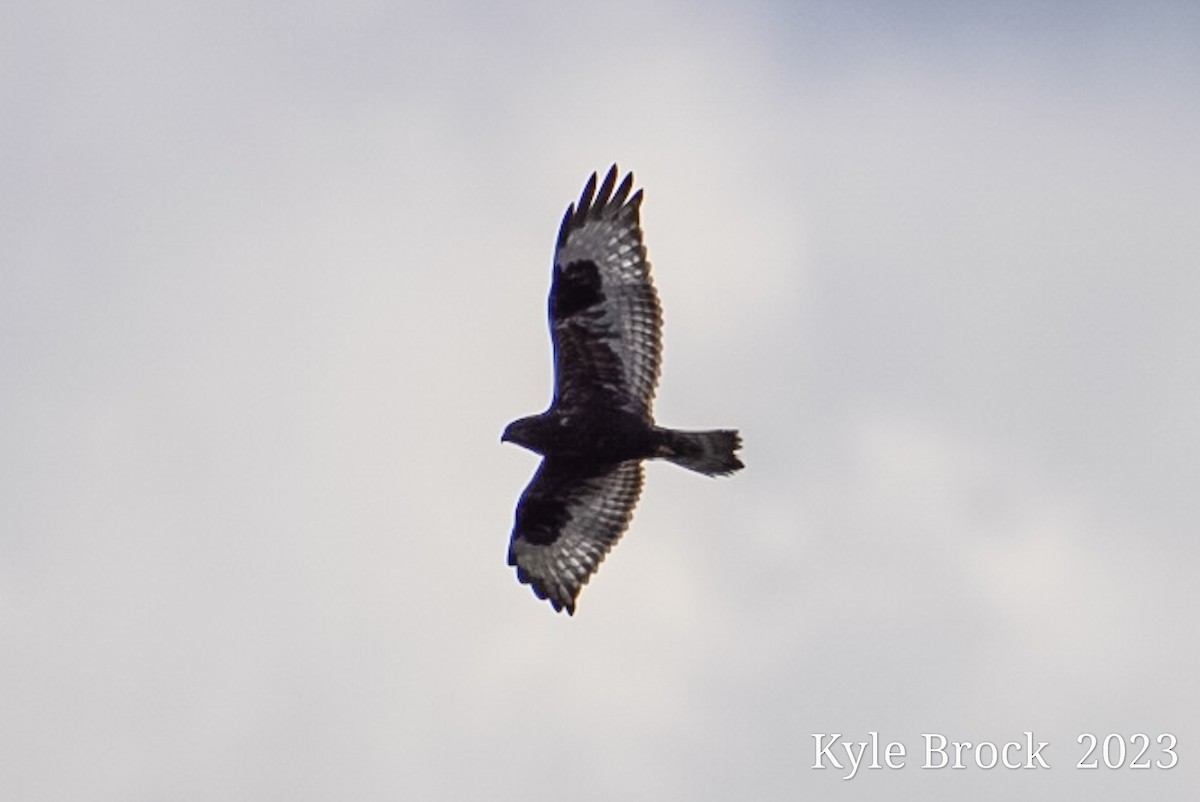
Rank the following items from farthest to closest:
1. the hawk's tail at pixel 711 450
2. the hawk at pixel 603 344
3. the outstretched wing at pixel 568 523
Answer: the outstretched wing at pixel 568 523, the hawk at pixel 603 344, the hawk's tail at pixel 711 450

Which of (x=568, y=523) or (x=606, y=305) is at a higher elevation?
(x=606, y=305)

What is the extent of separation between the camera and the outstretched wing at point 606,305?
774 inches

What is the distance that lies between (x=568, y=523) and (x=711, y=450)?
217cm

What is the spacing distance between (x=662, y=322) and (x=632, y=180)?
45.3 inches

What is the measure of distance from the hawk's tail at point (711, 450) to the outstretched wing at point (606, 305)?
661mm

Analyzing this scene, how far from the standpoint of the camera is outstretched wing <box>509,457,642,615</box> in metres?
20.6

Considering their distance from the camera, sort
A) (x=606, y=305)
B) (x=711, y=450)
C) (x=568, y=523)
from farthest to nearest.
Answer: (x=568, y=523) → (x=606, y=305) → (x=711, y=450)

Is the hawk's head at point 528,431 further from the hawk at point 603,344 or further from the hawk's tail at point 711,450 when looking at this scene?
the hawk's tail at point 711,450

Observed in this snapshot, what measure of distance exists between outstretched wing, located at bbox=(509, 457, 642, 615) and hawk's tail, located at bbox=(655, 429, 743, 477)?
1.37m

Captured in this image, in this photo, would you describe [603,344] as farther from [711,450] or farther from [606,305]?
[711,450]

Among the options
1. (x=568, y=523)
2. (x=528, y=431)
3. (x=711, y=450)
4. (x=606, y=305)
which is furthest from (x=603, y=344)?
(x=568, y=523)

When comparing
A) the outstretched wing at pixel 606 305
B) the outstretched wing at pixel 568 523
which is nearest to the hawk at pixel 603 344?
the outstretched wing at pixel 606 305

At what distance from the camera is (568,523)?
68.3 feet

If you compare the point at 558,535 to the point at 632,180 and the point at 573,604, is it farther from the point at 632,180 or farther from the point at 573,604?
the point at 632,180
